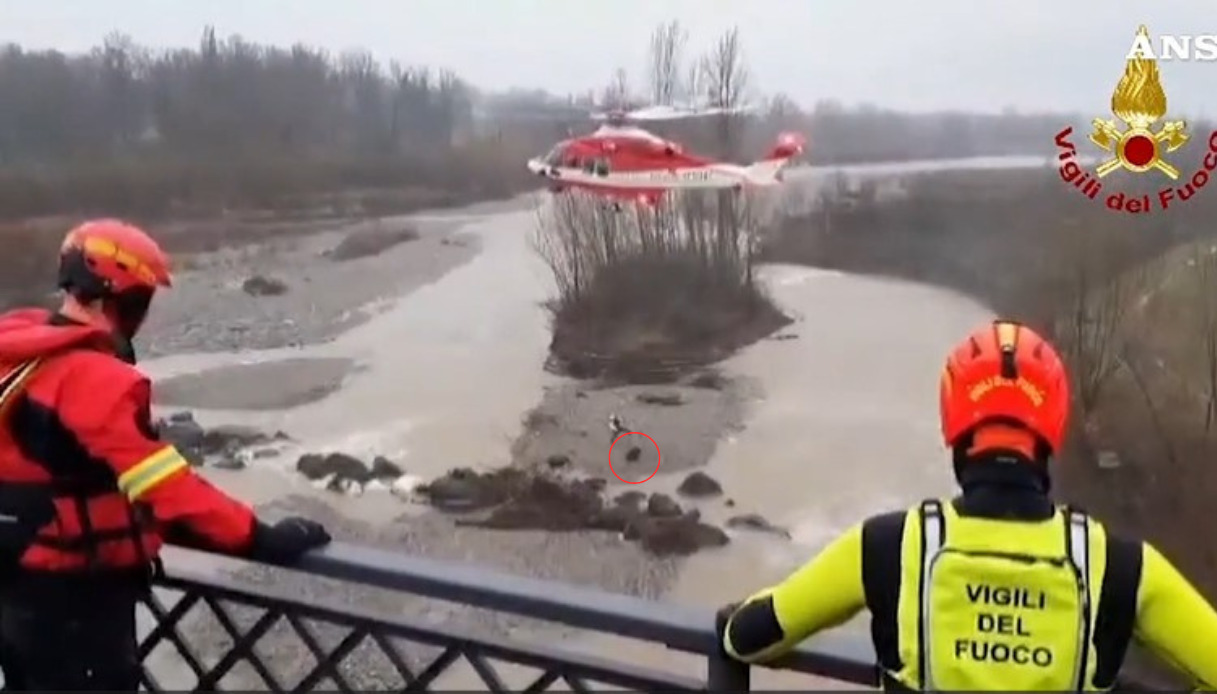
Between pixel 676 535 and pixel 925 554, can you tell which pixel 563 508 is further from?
pixel 925 554

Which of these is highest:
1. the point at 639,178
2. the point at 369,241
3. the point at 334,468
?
the point at 639,178

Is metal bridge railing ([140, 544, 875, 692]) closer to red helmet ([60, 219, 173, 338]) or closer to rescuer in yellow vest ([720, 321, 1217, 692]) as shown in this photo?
rescuer in yellow vest ([720, 321, 1217, 692])

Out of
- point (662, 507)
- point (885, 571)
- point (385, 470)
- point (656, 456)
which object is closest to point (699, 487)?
point (662, 507)

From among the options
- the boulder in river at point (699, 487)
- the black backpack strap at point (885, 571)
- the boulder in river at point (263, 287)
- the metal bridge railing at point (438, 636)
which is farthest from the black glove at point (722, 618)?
the boulder in river at point (263, 287)

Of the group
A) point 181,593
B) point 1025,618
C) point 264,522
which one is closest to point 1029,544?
point 1025,618

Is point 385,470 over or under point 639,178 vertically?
under

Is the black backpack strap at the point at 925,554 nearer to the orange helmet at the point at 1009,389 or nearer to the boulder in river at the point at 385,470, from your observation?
the orange helmet at the point at 1009,389
